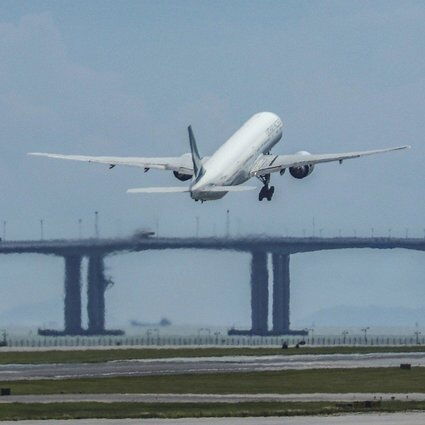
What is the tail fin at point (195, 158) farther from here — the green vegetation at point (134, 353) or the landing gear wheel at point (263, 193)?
the green vegetation at point (134, 353)

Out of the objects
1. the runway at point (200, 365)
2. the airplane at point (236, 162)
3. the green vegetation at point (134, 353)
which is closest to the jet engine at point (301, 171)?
the airplane at point (236, 162)

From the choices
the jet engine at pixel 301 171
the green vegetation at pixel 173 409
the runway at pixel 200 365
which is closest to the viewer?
the green vegetation at pixel 173 409

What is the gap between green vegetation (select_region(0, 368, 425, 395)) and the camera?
388 feet

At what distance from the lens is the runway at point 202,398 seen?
107750mm

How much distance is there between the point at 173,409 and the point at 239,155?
57.5 m

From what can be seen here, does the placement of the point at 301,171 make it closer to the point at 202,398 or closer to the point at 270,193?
the point at 270,193

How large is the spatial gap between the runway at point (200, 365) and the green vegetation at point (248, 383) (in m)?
5.58

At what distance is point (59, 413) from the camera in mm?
98250

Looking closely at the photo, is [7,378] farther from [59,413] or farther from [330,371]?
[59,413]

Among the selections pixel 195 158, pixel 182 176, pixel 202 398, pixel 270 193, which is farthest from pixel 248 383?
pixel 270 193

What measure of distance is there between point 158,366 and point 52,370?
9.25 metres

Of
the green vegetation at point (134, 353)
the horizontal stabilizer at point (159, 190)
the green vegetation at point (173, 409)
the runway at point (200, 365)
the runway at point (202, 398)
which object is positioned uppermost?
the horizontal stabilizer at point (159, 190)

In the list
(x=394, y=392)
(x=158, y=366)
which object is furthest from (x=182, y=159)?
(x=394, y=392)

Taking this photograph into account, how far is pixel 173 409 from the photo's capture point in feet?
334
